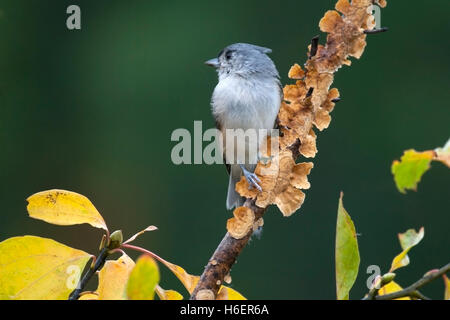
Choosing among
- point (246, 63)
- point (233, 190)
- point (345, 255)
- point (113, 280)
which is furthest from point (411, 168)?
point (233, 190)

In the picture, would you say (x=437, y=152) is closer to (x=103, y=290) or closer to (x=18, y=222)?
(x=103, y=290)

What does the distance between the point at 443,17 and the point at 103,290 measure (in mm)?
Answer: 7733

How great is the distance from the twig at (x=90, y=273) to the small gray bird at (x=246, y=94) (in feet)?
7.07

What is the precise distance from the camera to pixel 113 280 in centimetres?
98

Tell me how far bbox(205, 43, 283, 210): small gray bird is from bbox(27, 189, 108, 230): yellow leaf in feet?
7.10

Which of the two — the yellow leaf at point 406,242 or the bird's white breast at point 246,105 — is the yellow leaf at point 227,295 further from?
the bird's white breast at point 246,105

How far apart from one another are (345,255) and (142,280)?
12.2 inches

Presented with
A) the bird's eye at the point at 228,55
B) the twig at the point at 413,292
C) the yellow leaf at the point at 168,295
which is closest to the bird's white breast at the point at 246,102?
the bird's eye at the point at 228,55

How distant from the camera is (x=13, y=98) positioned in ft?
28.7

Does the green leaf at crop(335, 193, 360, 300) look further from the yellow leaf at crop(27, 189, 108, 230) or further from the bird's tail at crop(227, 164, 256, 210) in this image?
the bird's tail at crop(227, 164, 256, 210)

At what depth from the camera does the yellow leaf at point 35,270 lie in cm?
91

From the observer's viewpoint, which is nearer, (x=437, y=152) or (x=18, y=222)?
(x=437, y=152)
